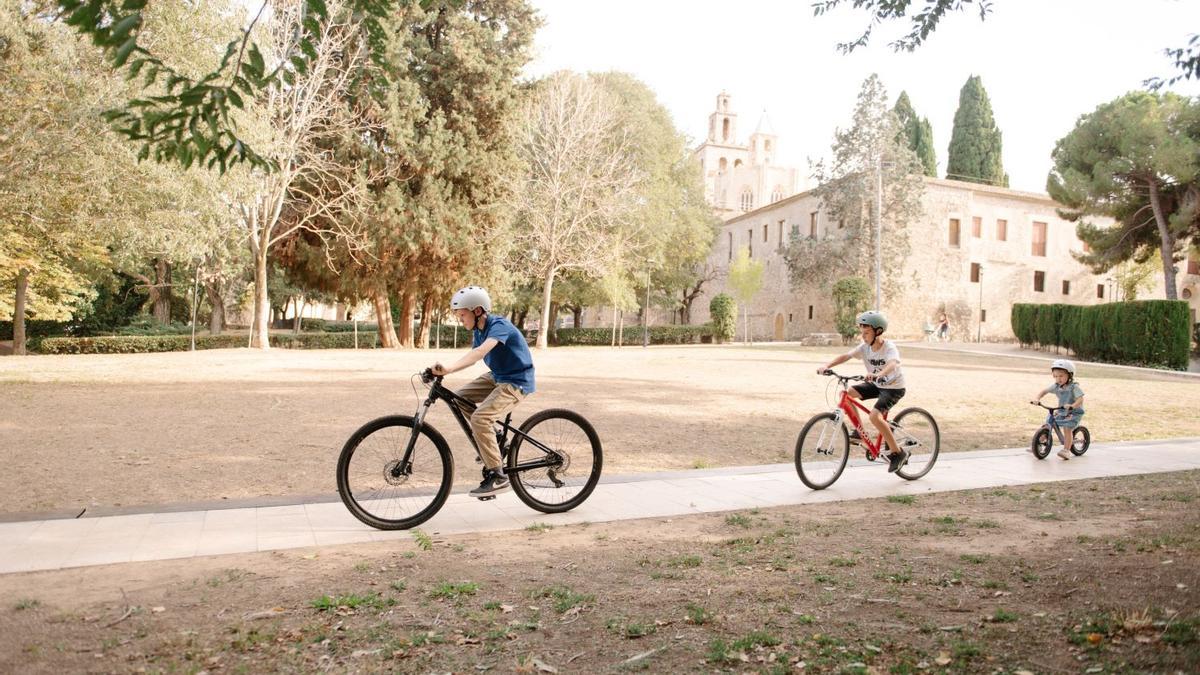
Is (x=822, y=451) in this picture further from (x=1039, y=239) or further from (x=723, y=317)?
(x=1039, y=239)

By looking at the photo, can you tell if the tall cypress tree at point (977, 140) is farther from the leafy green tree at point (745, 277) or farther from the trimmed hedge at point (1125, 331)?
the trimmed hedge at point (1125, 331)

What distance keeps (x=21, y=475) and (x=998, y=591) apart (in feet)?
26.5

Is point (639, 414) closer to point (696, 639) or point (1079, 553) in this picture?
point (1079, 553)

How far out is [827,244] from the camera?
41.9m

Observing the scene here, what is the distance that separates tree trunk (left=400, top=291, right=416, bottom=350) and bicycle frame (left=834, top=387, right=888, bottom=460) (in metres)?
23.5

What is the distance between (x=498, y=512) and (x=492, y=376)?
1153 mm

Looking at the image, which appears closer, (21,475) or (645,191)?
(21,475)

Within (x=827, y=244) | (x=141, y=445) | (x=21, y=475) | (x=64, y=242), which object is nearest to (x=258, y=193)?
(x=64, y=242)

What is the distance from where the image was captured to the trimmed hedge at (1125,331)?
26578 mm

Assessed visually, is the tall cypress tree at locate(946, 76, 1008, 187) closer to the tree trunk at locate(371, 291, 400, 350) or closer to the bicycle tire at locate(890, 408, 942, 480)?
the tree trunk at locate(371, 291, 400, 350)

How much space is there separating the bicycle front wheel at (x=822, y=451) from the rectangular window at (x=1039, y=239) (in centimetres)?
4557

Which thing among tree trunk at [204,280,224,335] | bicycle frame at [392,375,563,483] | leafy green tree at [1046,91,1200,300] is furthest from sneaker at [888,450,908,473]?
tree trunk at [204,280,224,335]

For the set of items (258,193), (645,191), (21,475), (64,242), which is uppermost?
(645,191)

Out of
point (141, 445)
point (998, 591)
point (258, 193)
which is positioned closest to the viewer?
point (998, 591)
